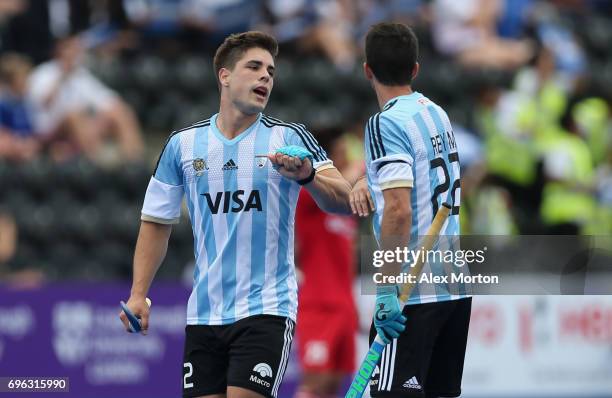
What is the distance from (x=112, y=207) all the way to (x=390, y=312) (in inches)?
290

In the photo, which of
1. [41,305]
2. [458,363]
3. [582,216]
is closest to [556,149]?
[582,216]

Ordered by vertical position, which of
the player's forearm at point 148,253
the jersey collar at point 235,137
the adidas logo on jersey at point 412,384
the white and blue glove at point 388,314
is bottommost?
the adidas logo on jersey at point 412,384

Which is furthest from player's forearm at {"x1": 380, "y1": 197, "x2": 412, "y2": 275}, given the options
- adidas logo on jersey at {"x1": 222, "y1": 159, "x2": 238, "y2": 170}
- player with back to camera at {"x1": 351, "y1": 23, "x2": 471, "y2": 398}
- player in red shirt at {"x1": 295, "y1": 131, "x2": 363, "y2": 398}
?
player in red shirt at {"x1": 295, "y1": 131, "x2": 363, "y2": 398}

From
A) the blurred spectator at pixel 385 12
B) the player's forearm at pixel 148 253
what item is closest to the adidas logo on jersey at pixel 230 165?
the player's forearm at pixel 148 253

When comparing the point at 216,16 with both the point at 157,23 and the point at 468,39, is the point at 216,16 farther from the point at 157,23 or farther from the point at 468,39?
the point at 468,39

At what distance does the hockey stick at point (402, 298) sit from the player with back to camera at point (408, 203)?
0.16ft

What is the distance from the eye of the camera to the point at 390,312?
18.3 ft

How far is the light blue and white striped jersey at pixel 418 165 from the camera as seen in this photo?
566cm

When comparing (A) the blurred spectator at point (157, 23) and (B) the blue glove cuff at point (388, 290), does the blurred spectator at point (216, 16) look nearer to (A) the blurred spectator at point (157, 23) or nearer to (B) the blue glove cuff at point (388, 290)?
(A) the blurred spectator at point (157, 23)

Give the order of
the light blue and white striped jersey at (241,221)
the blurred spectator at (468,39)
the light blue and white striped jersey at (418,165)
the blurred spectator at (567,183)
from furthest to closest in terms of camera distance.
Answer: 1. the blurred spectator at (468,39)
2. the blurred spectator at (567,183)
3. the light blue and white striped jersey at (241,221)
4. the light blue and white striped jersey at (418,165)

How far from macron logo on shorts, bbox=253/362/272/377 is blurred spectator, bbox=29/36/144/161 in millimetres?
7275

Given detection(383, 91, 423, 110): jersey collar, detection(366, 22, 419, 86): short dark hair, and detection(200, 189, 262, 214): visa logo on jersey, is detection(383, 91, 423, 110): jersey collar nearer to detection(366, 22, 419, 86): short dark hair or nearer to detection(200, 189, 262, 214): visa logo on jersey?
detection(366, 22, 419, 86): short dark hair

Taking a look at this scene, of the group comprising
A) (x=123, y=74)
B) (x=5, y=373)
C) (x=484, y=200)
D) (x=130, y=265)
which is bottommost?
(x=5, y=373)

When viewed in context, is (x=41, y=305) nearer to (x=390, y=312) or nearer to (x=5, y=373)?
(x=5, y=373)
